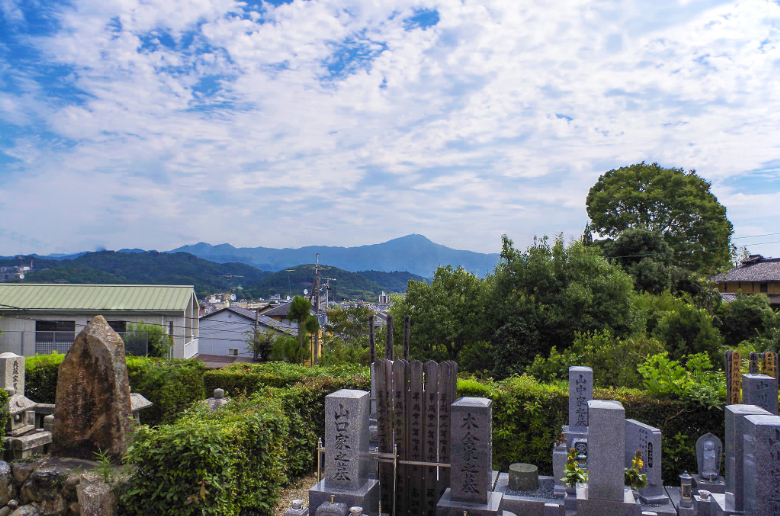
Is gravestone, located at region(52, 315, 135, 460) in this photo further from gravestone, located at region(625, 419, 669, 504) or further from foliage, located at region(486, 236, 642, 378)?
foliage, located at region(486, 236, 642, 378)

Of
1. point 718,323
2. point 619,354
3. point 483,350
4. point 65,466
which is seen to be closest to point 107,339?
point 65,466

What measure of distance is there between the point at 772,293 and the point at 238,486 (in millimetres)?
43946

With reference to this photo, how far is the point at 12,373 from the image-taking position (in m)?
12.2

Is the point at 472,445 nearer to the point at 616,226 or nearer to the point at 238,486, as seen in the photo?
the point at 238,486

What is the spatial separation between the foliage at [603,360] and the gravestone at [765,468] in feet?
22.2

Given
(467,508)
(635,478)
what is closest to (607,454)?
(635,478)

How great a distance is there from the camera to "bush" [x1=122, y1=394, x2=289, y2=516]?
6.54 meters

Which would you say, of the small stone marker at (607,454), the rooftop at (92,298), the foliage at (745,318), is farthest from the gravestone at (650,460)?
the rooftop at (92,298)

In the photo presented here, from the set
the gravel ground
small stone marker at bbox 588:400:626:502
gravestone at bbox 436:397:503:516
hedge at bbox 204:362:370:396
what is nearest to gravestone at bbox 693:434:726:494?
small stone marker at bbox 588:400:626:502

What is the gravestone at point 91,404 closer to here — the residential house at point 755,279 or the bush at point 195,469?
the bush at point 195,469

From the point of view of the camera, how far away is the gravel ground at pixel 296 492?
342 inches

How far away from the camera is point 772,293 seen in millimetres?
38094

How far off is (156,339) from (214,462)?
19242mm

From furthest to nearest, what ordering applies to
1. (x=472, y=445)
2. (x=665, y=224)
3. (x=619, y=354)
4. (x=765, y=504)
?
(x=665, y=224), (x=619, y=354), (x=472, y=445), (x=765, y=504)
